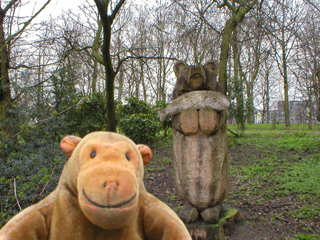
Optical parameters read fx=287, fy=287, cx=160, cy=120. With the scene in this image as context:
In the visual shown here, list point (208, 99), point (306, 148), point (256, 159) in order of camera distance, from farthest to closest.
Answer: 1. point (306, 148)
2. point (256, 159)
3. point (208, 99)

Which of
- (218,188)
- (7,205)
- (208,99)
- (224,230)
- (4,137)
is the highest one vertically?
(208,99)

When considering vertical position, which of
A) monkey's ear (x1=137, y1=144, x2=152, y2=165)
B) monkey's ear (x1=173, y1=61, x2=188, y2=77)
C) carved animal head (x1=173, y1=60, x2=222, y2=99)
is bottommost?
monkey's ear (x1=137, y1=144, x2=152, y2=165)

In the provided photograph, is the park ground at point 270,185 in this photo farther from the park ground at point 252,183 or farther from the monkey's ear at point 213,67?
the monkey's ear at point 213,67

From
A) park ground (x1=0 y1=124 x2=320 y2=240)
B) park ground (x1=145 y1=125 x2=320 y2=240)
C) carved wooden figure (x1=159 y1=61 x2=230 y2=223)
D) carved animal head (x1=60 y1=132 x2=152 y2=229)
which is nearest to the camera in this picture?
carved animal head (x1=60 y1=132 x2=152 y2=229)

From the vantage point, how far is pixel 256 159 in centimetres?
916

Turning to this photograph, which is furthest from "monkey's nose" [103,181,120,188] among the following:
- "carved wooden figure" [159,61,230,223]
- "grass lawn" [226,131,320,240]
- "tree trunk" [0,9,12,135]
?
"tree trunk" [0,9,12,135]

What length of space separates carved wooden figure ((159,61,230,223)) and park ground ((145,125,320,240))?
2.12ft

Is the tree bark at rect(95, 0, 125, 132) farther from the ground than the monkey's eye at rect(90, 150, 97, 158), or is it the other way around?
the tree bark at rect(95, 0, 125, 132)

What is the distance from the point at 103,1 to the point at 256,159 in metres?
6.46

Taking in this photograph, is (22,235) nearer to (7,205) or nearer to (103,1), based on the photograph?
(7,205)

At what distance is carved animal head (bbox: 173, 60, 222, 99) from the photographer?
13.0 ft

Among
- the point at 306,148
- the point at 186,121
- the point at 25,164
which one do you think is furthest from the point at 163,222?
the point at 306,148

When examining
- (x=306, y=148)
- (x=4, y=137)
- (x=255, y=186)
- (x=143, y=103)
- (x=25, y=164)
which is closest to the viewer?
(x=25, y=164)

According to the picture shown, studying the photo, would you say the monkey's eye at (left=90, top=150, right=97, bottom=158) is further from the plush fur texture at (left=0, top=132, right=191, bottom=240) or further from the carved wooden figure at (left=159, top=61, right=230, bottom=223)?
the carved wooden figure at (left=159, top=61, right=230, bottom=223)
